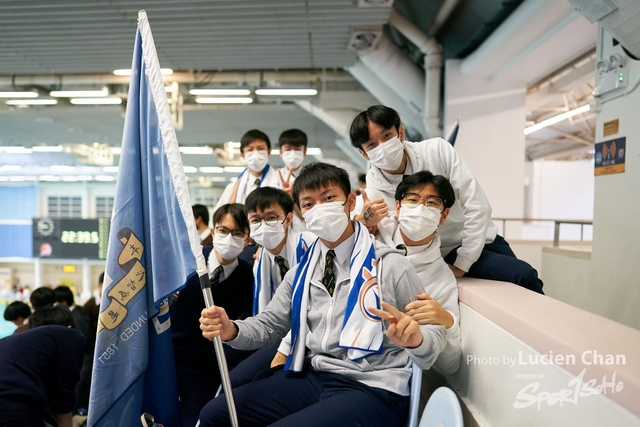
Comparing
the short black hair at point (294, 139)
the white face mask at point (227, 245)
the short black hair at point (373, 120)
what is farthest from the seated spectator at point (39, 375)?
the short black hair at point (294, 139)

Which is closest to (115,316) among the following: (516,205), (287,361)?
(287,361)

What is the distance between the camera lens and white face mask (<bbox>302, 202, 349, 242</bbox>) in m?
1.77

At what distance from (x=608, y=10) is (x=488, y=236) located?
1.53m

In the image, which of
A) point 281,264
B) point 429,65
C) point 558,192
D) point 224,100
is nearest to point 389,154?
point 281,264

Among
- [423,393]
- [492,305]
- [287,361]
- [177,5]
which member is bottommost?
[423,393]

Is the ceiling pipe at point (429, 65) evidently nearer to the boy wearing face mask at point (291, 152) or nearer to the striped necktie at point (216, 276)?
the boy wearing face mask at point (291, 152)

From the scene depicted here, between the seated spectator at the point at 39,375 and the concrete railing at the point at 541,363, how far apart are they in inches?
81.9

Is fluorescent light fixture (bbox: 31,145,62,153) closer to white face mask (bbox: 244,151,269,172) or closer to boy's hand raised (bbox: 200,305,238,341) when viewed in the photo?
white face mask (bbox: 244,151,269,172)

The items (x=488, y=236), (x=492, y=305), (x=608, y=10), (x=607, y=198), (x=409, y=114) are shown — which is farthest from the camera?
(x=409, y=114)

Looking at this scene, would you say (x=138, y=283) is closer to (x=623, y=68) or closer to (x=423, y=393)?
(x=423, y=393)

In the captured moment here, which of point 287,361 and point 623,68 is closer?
point 287,361

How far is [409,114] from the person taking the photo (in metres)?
8.28

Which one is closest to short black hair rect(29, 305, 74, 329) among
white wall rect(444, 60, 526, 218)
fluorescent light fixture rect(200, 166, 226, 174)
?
white wall rect(444, 60, 526, 218)

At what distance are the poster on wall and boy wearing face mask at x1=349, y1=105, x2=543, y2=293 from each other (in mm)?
2105
